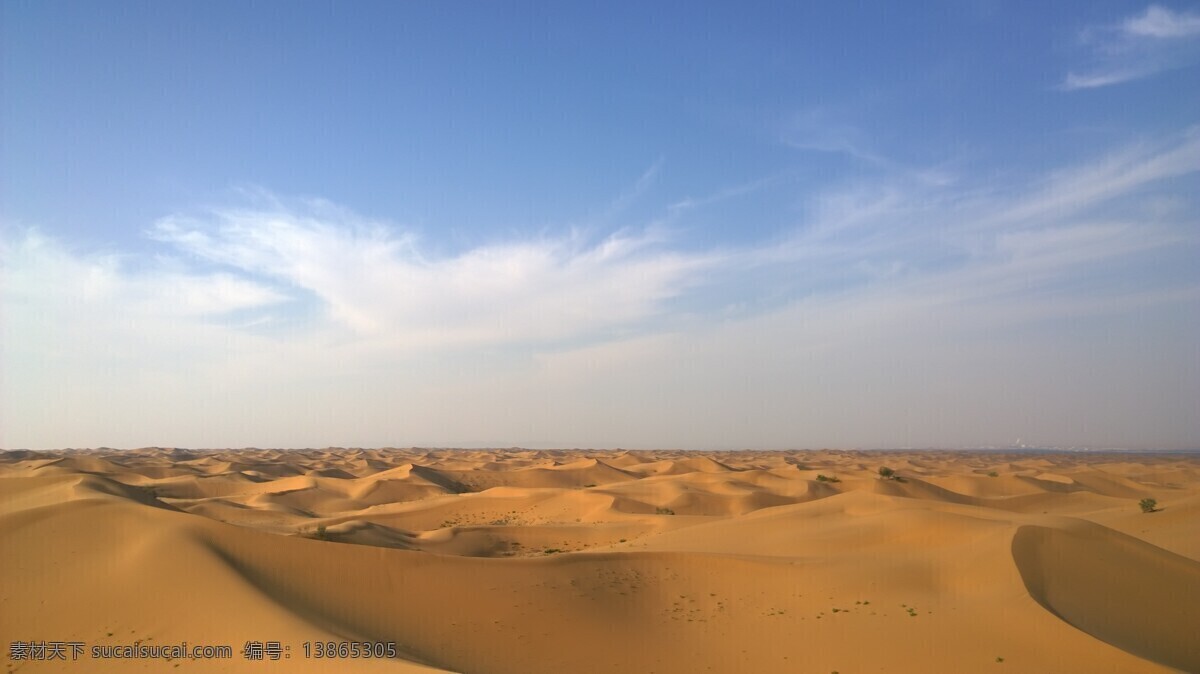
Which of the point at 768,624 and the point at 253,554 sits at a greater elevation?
the point at 253,554

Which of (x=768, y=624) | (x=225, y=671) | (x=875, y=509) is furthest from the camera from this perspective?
(x=875, y=509)

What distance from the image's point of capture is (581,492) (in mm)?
48656

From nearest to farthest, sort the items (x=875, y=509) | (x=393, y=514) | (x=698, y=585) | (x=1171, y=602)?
1. (x=1171, y=602)
2. (x=698, y=585)
3. (x=875, y=509)
4. (x=393, y=514)

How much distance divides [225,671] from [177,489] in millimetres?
45360

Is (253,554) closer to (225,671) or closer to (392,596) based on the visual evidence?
(392,596)

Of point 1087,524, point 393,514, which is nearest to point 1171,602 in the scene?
point 1087,524

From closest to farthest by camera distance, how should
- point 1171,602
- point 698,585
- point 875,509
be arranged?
point 1171,602, point 698,585, point 875,509

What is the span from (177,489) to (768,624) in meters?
47.9

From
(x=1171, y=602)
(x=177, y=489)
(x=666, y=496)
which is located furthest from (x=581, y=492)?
(x=1171, y=602)

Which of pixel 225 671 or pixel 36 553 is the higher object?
pixel 36 553

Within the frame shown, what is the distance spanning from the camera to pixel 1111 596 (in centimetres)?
1766

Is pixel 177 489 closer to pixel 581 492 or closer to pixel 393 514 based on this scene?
pixel 393 514

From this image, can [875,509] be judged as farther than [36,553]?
Yes

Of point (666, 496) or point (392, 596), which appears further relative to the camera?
point (666, 496)
